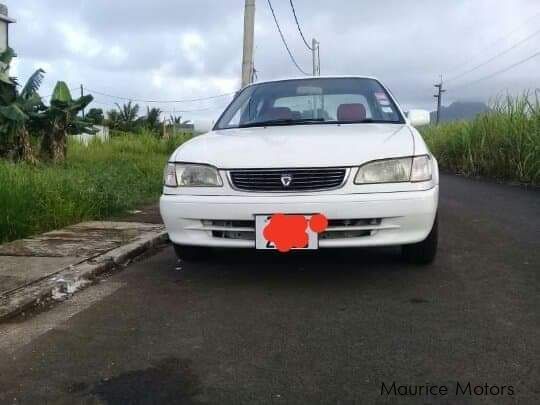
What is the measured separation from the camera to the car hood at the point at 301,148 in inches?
139

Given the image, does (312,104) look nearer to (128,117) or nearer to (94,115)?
(94,115)

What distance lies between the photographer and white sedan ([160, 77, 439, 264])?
3.46m

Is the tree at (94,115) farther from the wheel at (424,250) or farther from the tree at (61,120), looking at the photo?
the wheel at (424,250)

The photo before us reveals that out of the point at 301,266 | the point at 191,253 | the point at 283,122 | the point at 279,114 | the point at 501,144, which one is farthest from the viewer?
the point at 501,144

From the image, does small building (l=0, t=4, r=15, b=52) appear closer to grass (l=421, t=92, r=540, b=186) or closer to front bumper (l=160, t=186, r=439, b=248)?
grass (l=421, t=92, r=540, b=186)

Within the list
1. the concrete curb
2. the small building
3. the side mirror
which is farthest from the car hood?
the small building

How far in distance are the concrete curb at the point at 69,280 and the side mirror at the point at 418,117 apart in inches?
100

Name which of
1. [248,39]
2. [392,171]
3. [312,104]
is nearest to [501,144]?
[248,39]

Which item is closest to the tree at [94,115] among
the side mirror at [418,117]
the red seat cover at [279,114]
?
the red seat cover at [279,114]

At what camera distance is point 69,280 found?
3885 millimetres

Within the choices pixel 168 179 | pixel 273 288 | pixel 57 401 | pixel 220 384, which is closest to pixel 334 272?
pixel 273 288

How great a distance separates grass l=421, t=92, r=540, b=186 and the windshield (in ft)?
17.4

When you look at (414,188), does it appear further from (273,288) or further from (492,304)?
(273,288)

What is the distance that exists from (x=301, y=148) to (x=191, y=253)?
54.0 inches
